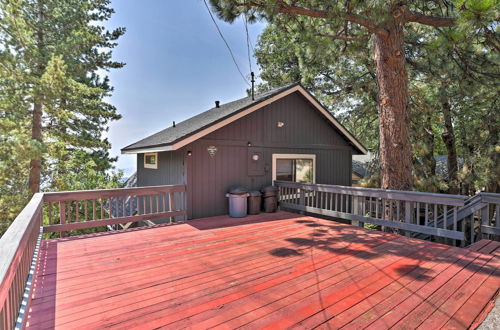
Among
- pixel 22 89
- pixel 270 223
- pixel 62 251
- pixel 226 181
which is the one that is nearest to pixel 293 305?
pixel 270 223

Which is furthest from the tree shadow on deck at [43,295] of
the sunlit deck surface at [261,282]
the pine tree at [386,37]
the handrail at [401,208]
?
the handrail at [401,208]

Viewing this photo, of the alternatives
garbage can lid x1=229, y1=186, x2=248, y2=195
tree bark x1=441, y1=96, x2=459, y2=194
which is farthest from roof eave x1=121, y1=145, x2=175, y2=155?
tree bark x1=441, y1=96, x2=459, y2=194

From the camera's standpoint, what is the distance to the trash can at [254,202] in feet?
22.0

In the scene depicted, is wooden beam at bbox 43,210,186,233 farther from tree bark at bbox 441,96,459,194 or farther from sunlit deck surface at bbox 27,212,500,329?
tree bark at bbox 441,96,459,194

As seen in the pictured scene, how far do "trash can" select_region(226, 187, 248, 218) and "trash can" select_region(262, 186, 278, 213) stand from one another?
2.43 ft

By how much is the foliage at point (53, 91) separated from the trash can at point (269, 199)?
789 cm

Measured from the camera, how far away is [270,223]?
5.80 metres

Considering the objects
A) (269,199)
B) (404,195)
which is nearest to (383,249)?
(404,195)

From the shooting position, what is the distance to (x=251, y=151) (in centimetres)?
712

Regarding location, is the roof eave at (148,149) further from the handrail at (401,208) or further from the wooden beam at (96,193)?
the handrail at (401,208)

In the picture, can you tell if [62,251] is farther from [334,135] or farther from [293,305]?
[334,135]

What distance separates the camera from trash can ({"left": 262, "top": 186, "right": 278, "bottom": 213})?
22.8 ft

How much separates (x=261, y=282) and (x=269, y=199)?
4042 mm

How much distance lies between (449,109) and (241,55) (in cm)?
856
